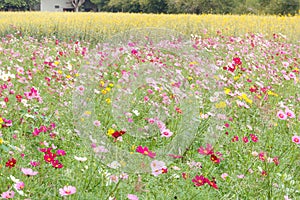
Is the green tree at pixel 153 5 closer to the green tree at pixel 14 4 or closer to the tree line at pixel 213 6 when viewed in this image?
the tree line at pixel 213 6

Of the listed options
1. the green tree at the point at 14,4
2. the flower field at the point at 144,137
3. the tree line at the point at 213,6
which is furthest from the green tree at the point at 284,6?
the green tree at the point at 14,4

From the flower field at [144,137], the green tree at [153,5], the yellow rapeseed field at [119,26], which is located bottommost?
the flower field at [144,137]

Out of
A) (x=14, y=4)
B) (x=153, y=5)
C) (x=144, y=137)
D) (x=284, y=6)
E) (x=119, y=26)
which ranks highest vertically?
(x=284, y=6)

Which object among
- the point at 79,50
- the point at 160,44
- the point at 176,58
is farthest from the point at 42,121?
the point at 79,50

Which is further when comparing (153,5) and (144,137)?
(153,5)

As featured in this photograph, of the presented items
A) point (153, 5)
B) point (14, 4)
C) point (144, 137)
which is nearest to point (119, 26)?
point (144, 137)

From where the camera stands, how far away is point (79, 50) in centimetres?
530

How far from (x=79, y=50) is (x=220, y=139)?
10.4ft

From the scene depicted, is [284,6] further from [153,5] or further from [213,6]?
[153,5]

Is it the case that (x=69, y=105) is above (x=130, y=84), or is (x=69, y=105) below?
below

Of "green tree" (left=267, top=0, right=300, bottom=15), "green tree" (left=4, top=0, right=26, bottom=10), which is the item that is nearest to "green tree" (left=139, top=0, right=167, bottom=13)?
"green tree" (left=267, top=0, right=300, bottom=15)

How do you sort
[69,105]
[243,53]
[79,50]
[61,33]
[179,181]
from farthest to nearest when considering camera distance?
[61,33]
[79,50]
[243,53]
[69,105]
[179,181]

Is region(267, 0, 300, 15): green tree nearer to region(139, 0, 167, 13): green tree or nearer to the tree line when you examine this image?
the tree line

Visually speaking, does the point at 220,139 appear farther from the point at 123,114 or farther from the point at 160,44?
the point at 160,44
